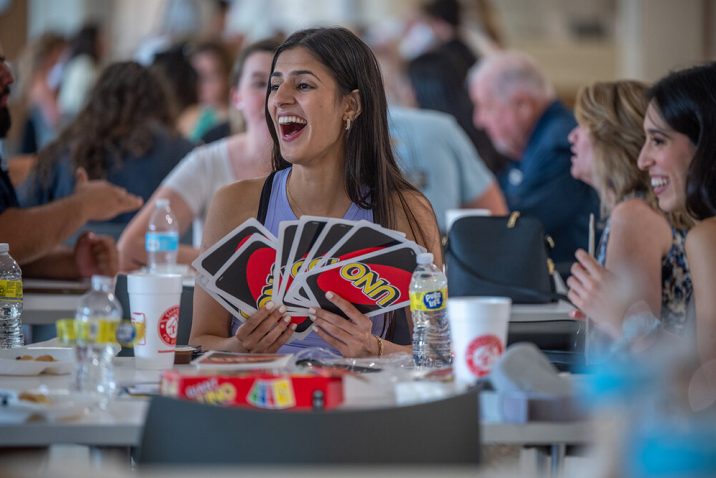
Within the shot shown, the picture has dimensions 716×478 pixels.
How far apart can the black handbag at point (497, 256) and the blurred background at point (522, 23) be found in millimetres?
7412

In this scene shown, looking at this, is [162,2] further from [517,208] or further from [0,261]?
[0,261]

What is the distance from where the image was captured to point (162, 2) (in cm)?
1132

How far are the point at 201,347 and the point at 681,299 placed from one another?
1243mm

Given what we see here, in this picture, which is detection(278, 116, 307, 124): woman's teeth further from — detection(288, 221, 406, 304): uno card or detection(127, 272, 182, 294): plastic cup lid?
detection(127, 272, 182, 294): plastic cup lid

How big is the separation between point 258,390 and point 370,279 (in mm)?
692

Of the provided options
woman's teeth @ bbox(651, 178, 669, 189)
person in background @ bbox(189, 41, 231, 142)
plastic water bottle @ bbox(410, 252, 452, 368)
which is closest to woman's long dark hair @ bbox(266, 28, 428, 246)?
plastic water bottle @ bbox(410, 252, 452, 368)

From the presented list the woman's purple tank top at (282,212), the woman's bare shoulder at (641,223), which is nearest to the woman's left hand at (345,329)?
the woman's purple tank top at (282,212)

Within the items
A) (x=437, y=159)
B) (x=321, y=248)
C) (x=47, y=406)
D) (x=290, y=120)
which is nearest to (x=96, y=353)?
(x=47, y=406)

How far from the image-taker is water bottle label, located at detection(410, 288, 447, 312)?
210 centimetres

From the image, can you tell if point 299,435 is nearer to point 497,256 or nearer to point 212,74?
point 497,256

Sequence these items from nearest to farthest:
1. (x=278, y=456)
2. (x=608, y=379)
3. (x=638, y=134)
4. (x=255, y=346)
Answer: (x=608, y=379) → (x=278, y=456) → (x=255, y=346) → (x=638, y=134)

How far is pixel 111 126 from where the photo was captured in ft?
14.9

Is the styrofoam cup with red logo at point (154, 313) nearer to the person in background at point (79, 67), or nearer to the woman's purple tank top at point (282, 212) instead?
the woman's purple tank top at point (282, 212)

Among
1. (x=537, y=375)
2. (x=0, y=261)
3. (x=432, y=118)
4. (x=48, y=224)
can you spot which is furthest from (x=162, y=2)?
(x=537, y=375)
